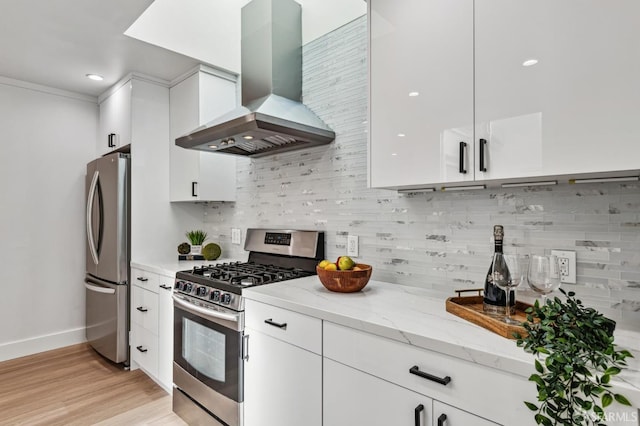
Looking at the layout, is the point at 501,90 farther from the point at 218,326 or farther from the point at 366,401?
the point at 218,326

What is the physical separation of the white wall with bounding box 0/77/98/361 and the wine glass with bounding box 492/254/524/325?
378 centimetres

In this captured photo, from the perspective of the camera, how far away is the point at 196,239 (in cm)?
313

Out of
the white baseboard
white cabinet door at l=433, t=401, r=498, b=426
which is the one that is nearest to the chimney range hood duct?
white cabinet door at l=433, t=401, r=498, b=426

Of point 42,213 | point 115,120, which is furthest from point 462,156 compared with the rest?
point 42,213

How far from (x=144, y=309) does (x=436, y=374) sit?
237 cm

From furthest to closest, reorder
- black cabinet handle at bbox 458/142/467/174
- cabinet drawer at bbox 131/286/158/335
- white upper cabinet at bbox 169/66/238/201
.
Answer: white upper cabinet at bbox 169/66/238/201
cabinet drawer at bbox 131/286/158/335
black cabinet handle at bbox 458/142/467/174

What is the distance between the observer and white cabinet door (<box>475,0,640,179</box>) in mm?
999

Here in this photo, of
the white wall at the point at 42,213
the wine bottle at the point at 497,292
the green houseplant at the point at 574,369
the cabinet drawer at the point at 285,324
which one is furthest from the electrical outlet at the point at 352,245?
the white wall at the point at 42,213

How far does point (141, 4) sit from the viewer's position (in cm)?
203

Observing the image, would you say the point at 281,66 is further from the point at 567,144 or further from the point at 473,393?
the point at 473,393

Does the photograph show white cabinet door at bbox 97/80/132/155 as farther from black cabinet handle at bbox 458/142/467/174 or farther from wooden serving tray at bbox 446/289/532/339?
wooden serving tray at bbox 446/289/532/339

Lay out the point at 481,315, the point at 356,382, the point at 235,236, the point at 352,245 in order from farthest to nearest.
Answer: the point at 235,236 < the point at 352,245 < the point at 356,382 < the point at 481,315

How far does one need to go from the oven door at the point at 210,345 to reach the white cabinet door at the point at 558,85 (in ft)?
4.76

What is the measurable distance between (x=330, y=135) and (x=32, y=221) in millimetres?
2953
